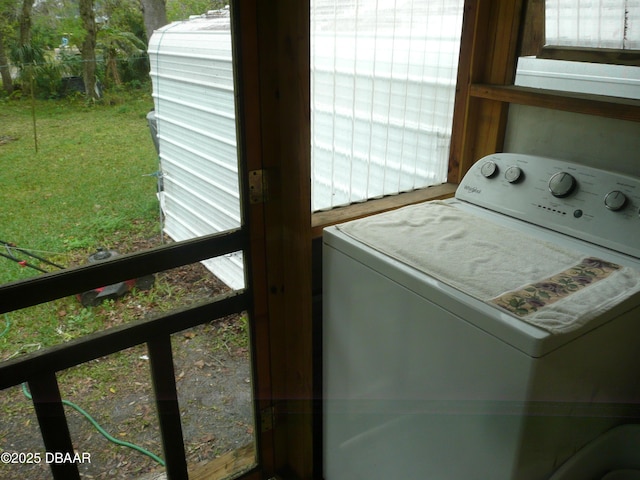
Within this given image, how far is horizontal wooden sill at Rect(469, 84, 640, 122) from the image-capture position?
56.0 inches

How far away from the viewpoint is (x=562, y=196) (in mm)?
1479

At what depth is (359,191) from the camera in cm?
182

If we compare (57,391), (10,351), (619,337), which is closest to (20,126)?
(10,351)

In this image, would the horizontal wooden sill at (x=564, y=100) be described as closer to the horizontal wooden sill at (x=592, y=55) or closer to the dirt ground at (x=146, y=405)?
the horizontal wooden sill at (x=592, y=55)

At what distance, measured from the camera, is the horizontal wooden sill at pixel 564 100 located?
1.42 meters

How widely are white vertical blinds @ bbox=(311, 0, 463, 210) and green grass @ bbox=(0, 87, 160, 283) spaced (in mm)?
553

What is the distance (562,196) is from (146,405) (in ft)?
4.46

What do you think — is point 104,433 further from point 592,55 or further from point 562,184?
point 592,55

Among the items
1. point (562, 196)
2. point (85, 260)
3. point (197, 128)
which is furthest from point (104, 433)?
point (562, 196)

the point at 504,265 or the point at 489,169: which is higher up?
the point at 489,169

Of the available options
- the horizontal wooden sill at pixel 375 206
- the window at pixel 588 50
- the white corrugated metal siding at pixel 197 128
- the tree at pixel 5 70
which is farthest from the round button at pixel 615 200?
the tree at pixel 5 70

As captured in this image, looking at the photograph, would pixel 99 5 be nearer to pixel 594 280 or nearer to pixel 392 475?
pixel 594 280

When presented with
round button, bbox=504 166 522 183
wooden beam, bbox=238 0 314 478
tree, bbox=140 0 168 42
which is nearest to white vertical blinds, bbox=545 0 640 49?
round button, bbox=504 166 522 183

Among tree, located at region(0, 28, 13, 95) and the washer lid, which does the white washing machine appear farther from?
tree, located at region(0, 28, 13, 95)
